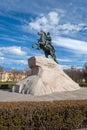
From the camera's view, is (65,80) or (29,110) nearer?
(29,110)

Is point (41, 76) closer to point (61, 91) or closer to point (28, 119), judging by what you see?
point (61, 91)

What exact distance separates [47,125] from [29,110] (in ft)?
2.69

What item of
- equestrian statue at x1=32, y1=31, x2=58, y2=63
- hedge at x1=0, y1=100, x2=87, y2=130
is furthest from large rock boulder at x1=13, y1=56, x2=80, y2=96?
hedge at x1=0, y1=100, x2=87, y2=130

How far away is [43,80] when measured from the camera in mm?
18328

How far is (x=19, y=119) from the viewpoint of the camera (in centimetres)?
705

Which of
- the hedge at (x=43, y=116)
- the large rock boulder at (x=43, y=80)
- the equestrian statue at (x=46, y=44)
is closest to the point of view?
the hedge at (x=43, y=116)

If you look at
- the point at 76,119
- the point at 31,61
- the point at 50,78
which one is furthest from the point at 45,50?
the point at 76,119

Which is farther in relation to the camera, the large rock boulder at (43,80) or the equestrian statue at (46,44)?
the equestrian statue at (46,44)

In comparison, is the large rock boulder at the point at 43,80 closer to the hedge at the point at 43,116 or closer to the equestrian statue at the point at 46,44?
the equestrian statue at the point at 46,44

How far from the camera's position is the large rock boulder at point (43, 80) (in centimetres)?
1739

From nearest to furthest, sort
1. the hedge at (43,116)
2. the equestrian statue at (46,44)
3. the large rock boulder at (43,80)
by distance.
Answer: the hedge at (43,116)
the large rock boulder at (43,80)
the equestrian statue at (46,44)

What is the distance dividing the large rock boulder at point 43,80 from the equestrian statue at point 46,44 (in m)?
2.60

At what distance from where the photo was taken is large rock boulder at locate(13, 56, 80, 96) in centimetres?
1739

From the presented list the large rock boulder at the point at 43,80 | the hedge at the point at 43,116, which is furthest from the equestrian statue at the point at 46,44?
the hedge at the point at 43,116
